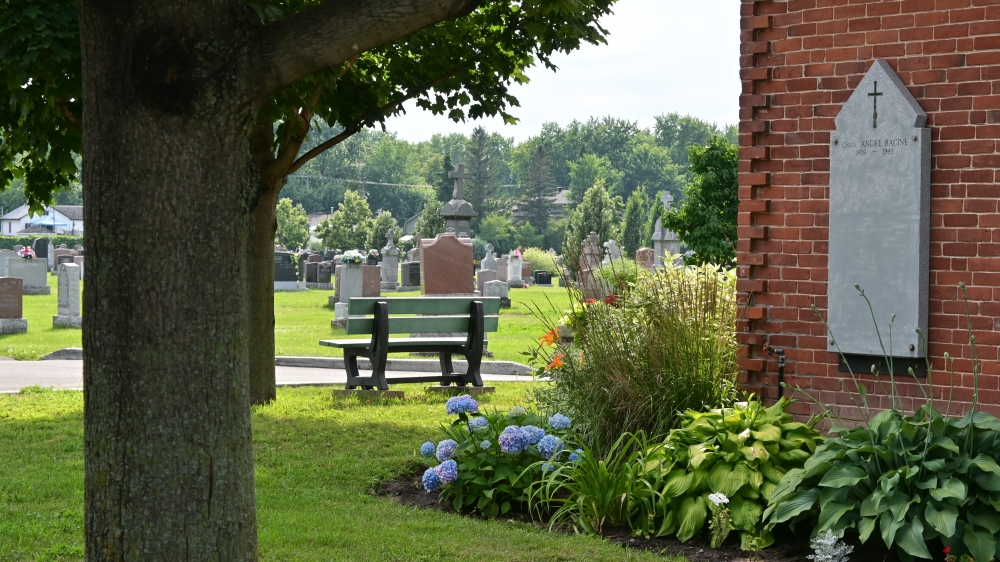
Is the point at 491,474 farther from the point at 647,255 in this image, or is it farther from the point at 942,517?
the point at 647,255

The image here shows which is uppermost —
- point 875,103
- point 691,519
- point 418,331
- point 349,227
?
point 349,227

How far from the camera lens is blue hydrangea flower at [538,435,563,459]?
18.9 ft

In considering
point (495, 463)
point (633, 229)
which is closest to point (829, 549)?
point (495, 463)

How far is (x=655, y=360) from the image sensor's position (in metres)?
6.18

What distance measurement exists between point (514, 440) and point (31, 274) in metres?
27.0

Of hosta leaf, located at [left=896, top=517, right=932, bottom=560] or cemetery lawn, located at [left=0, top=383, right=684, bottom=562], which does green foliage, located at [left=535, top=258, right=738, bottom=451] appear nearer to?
cemetery lawn, located at [left=0, top=383, right=684, bottom=562]

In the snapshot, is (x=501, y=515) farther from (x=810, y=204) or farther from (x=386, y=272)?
(x=386, y=272)

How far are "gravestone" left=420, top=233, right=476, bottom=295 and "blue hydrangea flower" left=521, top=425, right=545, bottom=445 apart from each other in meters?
12.3

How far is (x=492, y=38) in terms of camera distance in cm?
984

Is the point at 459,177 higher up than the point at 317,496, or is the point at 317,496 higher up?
the point at 459,177

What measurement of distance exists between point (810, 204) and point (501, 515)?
2.54 metres

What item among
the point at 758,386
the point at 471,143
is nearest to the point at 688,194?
the point at 758,386

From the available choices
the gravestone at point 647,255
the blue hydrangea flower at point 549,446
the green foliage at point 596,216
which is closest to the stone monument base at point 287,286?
the gravestone at point 647,255

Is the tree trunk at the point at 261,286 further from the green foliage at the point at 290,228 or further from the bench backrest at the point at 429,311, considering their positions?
the green foliage at the point at 290,228
